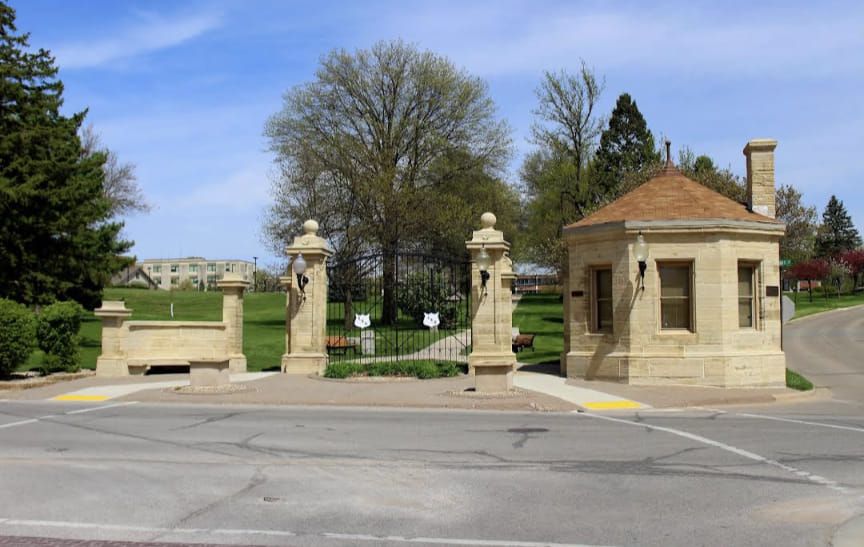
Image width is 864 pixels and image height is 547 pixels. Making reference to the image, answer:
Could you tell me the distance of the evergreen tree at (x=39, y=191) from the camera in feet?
93.8

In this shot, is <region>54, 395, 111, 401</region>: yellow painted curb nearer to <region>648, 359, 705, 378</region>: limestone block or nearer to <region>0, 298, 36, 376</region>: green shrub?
<region>0, 298, 36, 376</region>: green shrub

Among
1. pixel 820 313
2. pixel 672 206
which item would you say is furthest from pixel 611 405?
pixel 820 313

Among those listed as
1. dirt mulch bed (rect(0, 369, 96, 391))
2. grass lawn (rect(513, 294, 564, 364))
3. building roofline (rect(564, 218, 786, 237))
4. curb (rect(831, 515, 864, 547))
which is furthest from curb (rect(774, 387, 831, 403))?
dirt mulch bed (rect(0, 369, 96, 391))

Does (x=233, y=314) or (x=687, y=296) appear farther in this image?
(x=233, y=314)

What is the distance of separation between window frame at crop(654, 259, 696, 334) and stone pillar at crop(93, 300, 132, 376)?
1367cm

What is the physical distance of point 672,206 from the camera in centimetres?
1923

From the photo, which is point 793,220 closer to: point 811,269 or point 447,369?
point 811,269

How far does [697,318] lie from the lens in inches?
728

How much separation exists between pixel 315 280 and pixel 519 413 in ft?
27.0

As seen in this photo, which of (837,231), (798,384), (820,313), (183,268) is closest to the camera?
(798,384)

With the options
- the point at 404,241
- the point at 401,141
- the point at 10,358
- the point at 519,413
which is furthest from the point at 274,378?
the point at 401,141

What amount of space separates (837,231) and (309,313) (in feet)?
309

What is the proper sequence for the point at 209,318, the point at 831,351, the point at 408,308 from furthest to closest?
the point at 209,318 < the point at 408,308 < the point at 831,351

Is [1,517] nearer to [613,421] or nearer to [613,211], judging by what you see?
[613,421]
